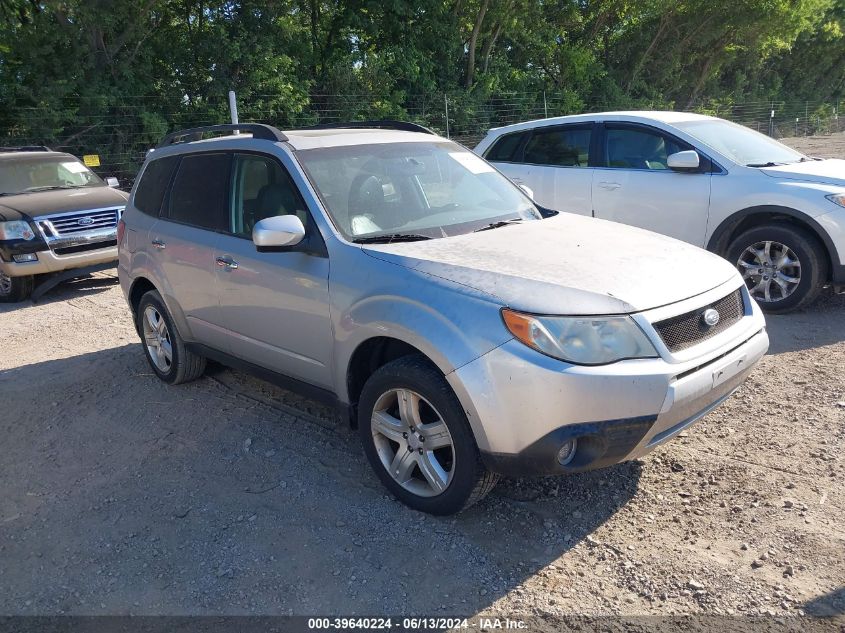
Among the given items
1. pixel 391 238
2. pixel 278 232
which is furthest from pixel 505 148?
pixel 278 232

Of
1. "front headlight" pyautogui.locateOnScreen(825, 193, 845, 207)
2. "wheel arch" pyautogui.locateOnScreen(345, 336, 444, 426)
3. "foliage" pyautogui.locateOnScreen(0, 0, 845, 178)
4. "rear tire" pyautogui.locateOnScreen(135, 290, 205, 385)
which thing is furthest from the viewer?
"foliage" pyautogui.locateOnScreen(0, 0, 845, 178)

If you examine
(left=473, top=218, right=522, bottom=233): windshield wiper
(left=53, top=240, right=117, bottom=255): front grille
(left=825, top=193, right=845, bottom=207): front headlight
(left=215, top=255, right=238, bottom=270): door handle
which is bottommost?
(left=53, top=240, right=117, bottom=255): front grille

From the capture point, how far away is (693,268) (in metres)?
3.45

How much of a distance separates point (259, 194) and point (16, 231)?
220 inches

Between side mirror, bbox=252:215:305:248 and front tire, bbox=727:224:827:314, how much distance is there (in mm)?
4303

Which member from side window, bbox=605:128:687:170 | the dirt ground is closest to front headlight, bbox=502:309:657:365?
the dirt ground

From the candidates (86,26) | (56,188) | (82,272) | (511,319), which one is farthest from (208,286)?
(86,26)

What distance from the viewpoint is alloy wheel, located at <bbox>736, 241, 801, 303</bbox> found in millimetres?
6047

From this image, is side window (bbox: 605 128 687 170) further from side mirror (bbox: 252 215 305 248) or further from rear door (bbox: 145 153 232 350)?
side mirror (bbox: 252 215 305 248)

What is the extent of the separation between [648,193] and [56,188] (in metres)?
7.63

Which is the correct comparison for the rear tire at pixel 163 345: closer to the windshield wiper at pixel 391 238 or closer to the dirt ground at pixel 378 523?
the dirt ground at pixel 378 523

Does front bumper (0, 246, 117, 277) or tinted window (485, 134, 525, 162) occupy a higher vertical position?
tinted window (485, 134, 525, 162)

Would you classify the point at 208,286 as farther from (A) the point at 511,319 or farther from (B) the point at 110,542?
(A) the point at 511,319

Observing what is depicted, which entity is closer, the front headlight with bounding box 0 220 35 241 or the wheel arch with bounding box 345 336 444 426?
the wheel arch with bounding box 345 336 444 426
